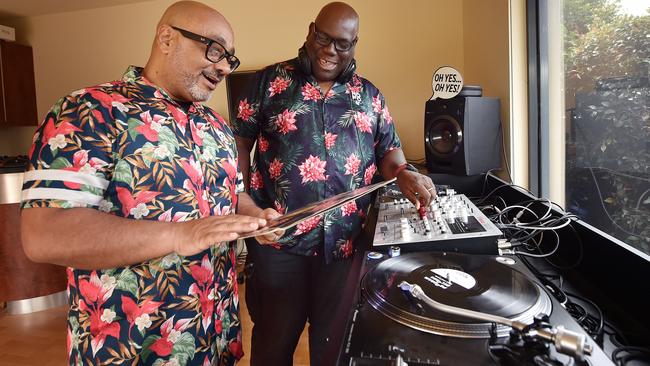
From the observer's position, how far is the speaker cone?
1.99 meters

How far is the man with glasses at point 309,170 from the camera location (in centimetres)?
134

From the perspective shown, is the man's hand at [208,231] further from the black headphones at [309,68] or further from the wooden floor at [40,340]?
the wooden floor at [40,340]

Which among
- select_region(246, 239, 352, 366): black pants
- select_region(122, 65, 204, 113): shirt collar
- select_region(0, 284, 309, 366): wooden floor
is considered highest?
select_region(122, 65, 204, 113): shirt collar

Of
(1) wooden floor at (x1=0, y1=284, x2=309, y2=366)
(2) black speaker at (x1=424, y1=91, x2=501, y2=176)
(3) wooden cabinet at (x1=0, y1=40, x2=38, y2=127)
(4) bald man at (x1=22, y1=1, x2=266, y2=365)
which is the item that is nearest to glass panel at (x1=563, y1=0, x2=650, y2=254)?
(2) black speaker at (x1=424, y1=91, x2=501, y2=176)

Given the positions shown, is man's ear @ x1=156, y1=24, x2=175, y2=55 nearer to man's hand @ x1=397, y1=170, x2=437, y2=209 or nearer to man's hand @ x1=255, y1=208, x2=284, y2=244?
man's hand @ x1=255, y1=208, x2=284, y2=244

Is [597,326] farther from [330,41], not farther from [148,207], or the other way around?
[330,41]

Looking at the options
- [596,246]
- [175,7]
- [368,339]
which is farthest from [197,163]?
[596,246]

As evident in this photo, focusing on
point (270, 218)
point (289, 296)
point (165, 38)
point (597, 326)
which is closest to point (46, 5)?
point (165, 38)

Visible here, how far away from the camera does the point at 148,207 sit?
85cm

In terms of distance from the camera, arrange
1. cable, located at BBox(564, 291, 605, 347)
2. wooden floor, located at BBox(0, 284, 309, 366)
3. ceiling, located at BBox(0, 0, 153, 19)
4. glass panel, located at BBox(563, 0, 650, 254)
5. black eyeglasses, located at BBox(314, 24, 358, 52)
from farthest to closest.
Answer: ceiling, located at BBox(0, 0, 153, 19) → wooden floor, located at BBox(0, 284, 309, 366) → black eyeglasses, located at BBox(314, 24, 358, 52) → glass panel, located at BBox(563, 0, 650, 254) → cable, located at BBox(564, 291, 605, 347)

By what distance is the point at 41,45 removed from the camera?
429 centimetres

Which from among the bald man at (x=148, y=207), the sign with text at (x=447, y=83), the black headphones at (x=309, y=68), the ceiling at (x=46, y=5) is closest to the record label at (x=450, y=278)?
the bald man at (x=148, y=207)

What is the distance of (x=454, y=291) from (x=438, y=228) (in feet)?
1.23

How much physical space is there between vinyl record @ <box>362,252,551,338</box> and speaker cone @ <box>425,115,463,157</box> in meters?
1.18
